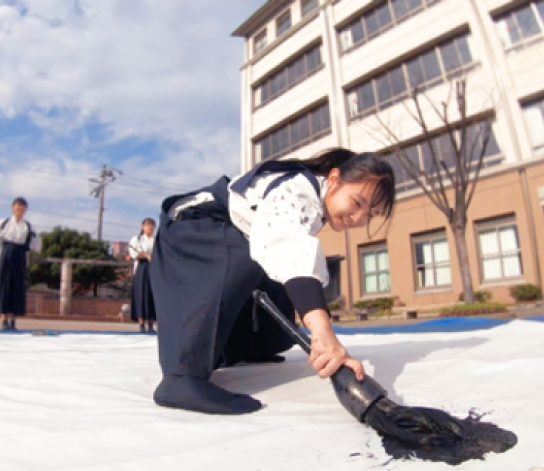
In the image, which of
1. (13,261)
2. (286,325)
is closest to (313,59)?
(13,261)

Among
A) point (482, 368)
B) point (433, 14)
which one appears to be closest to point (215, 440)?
point (482, 368)

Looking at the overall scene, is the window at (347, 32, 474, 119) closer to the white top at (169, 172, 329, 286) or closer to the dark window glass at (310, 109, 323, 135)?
the dark window glass at (310, 109, 323, 135)

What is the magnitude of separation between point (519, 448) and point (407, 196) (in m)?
10.5

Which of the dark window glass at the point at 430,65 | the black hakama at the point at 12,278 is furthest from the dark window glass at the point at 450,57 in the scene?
the black hakama at the point at 12,278

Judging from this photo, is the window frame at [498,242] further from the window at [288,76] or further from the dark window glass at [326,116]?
the window at [288,76]

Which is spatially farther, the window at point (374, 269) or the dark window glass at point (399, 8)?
the dark window glass at point (399, 8)

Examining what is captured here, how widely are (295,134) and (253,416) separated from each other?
13.7 meters

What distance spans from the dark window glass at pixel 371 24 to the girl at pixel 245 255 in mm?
12277

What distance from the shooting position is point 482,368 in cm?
135

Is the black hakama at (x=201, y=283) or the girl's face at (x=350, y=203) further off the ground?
the girl's face at (x=350, y=203)

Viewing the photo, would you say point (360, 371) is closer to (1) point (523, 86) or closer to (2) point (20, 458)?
(2) point (20, 458)

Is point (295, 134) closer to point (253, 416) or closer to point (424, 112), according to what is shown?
point (424, 112)

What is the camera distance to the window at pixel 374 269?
37.3 feet

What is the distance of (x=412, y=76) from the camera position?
36.0ft
